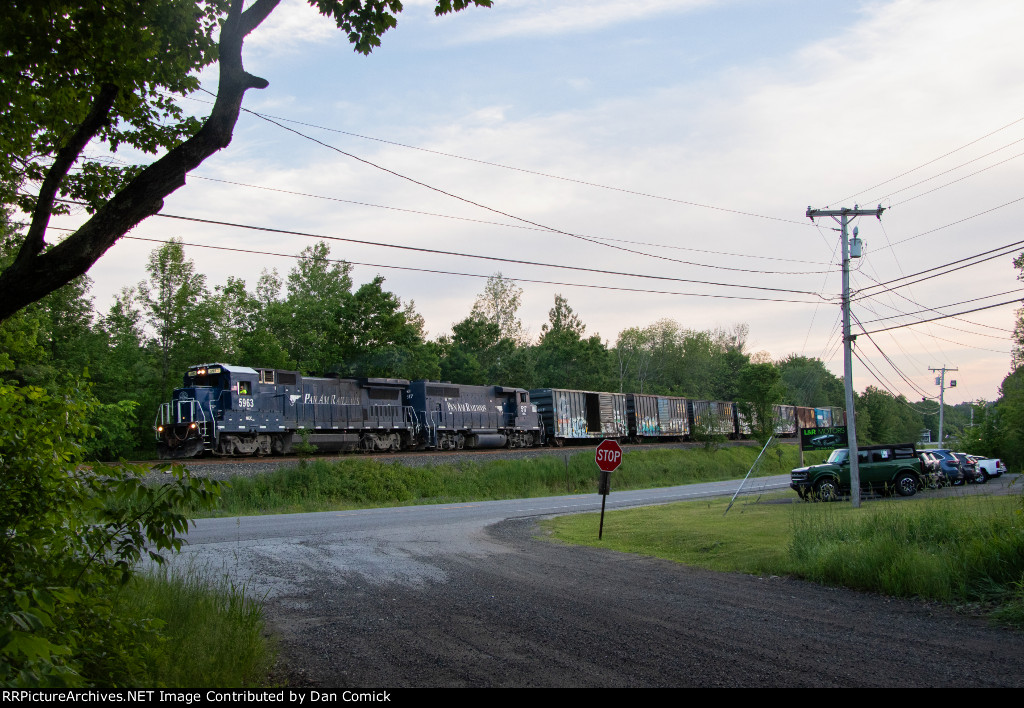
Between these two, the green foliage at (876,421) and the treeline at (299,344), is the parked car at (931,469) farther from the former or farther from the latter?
the green foliage at (876,421)

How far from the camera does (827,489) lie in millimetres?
21172

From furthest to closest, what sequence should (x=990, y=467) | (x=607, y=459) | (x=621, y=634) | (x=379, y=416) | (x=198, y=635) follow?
(x=379, y=416), (x=990, y=467), (x=607, y=459), (x=621, y=634), (x=198, y=635)

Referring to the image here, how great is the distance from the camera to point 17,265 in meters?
4.59

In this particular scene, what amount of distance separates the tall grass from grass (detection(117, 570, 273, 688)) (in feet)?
25.1

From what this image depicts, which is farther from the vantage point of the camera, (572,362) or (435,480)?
(572,362)

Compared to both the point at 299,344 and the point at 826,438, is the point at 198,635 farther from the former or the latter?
the point at 299,344

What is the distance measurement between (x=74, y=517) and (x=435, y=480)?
1015 inches

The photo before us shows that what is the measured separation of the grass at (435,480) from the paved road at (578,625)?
1252cm

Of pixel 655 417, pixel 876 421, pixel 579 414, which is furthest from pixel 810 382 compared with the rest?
pixel 579 414

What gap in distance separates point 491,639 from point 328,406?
25.4 meters

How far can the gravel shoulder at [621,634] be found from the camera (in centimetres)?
581

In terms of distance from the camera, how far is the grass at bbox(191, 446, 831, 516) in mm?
24859

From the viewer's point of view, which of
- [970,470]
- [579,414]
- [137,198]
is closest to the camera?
[137,198]

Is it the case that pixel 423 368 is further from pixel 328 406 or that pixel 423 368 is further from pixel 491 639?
pixel 491 639
